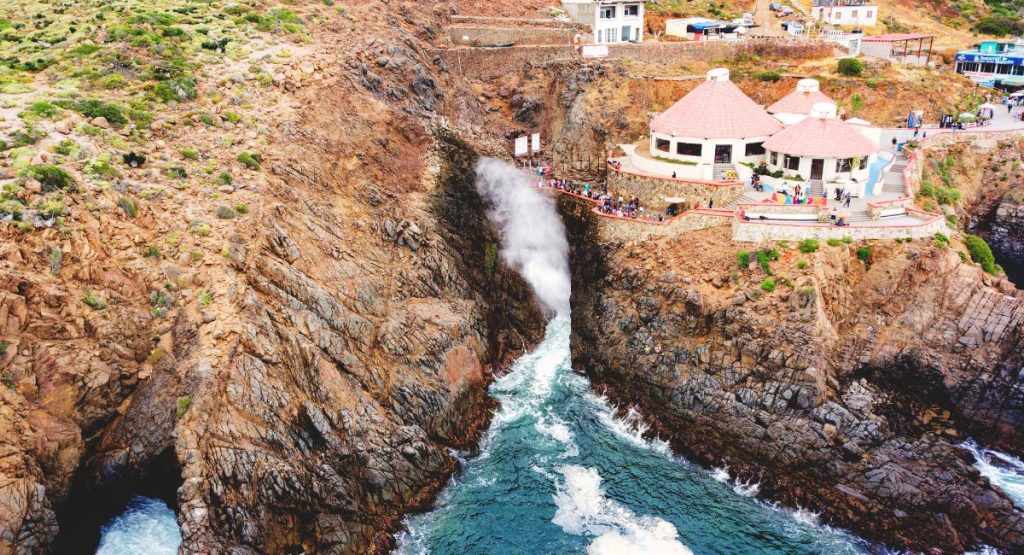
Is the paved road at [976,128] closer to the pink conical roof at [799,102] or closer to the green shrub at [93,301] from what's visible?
the pink conical roof at [799,102]

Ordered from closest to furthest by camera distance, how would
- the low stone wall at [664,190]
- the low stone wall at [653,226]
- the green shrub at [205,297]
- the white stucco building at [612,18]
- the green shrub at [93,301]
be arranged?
the green shrub at [93,301]
the green shrub at [205,297]
the low stone wall at [653,226]
the low stone wall at [664,190]
the white stucco building at [612,18]

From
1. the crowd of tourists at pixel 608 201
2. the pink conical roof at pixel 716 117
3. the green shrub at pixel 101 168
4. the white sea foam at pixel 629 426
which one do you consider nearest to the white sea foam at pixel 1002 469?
the white sea foam at pixel 629 426

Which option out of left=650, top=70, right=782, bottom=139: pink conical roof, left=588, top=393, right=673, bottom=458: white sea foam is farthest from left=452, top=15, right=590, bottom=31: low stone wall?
left=588, top=393, right=673, bottom=458: white sea foam

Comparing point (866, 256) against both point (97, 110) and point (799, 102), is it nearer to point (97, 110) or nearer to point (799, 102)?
point (799, 102)

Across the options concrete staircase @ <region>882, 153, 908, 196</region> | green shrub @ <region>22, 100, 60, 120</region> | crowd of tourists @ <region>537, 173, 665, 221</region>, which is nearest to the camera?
green shrub @ <region>22, 100, 60, 120</region>

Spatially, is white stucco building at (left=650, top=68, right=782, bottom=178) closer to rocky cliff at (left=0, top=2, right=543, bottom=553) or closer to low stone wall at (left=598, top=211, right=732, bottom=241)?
low stone wall at (left=598, top=211, right=732, bottom=241)

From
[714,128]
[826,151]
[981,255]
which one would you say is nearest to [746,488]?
[981,255]
